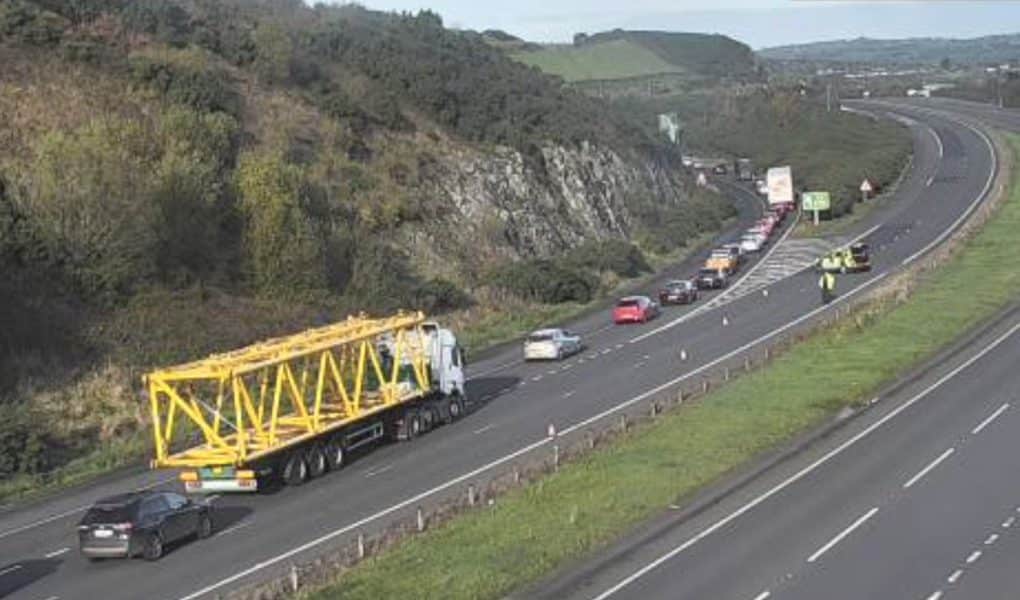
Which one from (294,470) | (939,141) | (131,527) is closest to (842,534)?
(131,527)

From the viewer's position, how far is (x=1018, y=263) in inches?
2672

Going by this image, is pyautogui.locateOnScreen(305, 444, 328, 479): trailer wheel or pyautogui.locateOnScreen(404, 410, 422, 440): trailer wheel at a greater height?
pyautogui.locateOnScreen(305, 444, 328, 479): trailer wheel

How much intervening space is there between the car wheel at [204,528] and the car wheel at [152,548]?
4.86ft

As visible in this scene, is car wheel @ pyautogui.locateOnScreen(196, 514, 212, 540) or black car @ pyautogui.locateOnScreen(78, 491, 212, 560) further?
car wheel @ pyautogui.locateOnScreen(196, 514, 212, 540)

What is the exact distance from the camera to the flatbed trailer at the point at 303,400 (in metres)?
32.0

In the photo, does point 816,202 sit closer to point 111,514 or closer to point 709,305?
point 709,305

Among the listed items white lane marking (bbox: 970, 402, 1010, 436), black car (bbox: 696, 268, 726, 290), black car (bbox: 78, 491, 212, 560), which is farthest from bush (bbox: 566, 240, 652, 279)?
black car (bbox: 78, 491, 212, 560)

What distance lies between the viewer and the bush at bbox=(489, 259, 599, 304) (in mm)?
67875

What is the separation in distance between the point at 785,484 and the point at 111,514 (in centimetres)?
1350

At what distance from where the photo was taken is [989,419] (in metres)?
34.7

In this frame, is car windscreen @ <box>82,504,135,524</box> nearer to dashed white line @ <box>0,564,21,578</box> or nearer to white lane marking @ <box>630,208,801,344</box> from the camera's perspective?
dashed white line @ <box>0,564,21,578</box>

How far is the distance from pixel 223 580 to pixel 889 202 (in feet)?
296

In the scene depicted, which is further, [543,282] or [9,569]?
[543,282]

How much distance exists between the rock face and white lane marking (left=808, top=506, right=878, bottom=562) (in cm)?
4426
